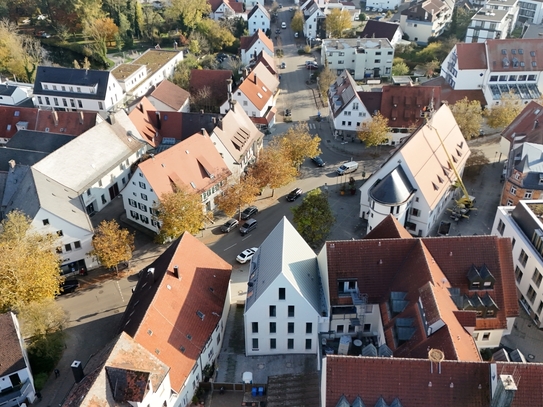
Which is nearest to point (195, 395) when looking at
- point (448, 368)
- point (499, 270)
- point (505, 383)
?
point (448, 368)

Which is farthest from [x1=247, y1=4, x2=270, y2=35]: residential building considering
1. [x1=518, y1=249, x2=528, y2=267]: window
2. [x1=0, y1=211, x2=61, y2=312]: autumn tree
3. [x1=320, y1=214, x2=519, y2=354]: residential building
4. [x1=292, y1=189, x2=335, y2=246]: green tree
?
[x1=320, y1=214, x2=519, y2=354]: residential building

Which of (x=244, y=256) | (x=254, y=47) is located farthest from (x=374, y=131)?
(x=254, y=47)

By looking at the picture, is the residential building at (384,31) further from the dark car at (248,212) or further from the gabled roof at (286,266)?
the gabled roof at (286,266)

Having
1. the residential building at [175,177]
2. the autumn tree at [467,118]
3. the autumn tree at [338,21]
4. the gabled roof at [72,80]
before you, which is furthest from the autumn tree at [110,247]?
the autumn tree at [338,21]

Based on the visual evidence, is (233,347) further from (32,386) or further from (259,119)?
(259,119)

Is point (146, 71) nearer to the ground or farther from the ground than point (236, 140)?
nearer to the ground

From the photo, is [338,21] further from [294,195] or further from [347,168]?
[294,195]
